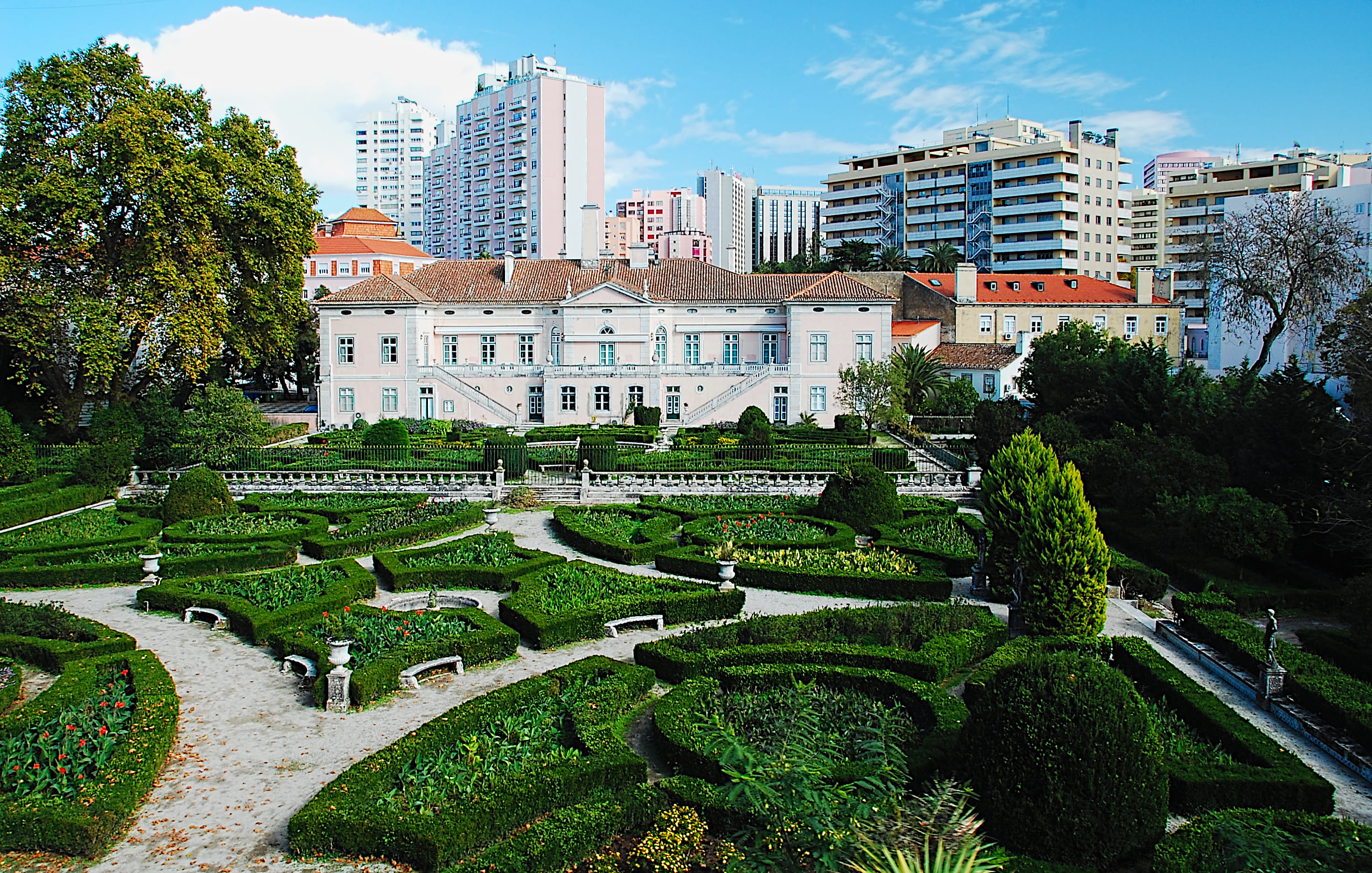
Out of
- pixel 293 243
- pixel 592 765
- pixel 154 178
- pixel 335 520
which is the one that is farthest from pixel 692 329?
pixel 592 765

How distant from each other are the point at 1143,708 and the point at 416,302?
42.3 m

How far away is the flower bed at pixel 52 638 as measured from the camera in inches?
553

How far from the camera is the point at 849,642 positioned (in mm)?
14453

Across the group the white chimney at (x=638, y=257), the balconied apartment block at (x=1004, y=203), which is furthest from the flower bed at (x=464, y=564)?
the balconied apartment block at (x=1004, y=203)

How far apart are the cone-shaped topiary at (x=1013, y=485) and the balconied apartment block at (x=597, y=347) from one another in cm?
2934

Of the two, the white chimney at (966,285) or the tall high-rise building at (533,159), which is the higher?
the tall high-rise building at (533,159)

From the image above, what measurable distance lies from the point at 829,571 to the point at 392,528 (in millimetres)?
10469

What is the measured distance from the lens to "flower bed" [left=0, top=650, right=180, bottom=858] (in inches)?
353

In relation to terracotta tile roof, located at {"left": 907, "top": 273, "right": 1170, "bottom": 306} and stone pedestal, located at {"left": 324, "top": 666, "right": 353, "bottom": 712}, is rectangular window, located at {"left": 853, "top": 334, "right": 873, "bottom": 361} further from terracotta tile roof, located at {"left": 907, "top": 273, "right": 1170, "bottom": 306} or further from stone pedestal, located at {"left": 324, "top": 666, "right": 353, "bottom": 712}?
stone pedestal, located at {"left": 324, "top": 666, "right": 353, "bottom": 712}

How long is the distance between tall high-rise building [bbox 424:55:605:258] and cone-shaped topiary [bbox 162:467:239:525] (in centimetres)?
7326

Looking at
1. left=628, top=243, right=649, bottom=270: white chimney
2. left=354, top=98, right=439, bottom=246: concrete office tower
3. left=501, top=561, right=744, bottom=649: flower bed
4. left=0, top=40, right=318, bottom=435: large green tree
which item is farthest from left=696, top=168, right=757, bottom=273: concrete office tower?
left=501, top=561, right=744, bottom=649: flower bed

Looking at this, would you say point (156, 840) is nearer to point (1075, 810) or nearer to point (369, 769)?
point (369, 769)

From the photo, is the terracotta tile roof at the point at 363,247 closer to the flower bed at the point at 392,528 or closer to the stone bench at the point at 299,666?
the flower bed at the point at 392,528

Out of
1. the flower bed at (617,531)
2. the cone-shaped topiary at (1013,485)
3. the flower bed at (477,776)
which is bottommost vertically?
the flower bed at (477,776)
